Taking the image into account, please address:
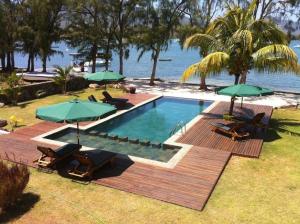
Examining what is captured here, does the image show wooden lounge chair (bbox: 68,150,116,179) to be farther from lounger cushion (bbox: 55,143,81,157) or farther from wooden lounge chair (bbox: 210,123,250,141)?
wooden lounge chair (bbox: 210,123,250,141)

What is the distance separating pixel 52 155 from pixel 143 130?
6609 millimetres

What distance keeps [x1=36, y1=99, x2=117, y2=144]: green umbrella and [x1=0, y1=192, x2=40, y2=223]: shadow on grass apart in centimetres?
251

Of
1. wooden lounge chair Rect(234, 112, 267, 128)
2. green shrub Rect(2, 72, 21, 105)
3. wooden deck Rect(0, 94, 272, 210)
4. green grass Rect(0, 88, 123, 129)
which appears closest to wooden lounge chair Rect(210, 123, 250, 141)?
wooden deck Rect(0, 94, 272, 210)

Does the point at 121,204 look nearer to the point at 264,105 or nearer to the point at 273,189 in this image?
the point at 273,189

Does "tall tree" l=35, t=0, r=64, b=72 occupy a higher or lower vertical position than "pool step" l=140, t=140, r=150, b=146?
higher

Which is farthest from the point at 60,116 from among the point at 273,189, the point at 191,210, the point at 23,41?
the point at 23,41

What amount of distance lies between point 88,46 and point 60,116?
83.5 feet

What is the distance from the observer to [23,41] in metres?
37.2

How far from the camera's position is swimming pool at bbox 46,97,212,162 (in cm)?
1379

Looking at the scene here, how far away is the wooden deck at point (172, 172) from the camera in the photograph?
969 cm

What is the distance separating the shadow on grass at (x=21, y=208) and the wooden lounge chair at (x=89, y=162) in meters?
1.56

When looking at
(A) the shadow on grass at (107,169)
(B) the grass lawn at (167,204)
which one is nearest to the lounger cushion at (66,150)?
(A) the shadow on grass at (107,169)

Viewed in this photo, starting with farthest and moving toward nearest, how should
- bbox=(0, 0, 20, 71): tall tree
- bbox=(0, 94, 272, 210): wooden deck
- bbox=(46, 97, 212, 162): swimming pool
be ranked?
1. bbox=(0, 0, 20, 71): tall tree
2. bbox=(46, 97, 212, 162): swimming pool
3. bbox=(0, 94, 272, 210): wooden deck

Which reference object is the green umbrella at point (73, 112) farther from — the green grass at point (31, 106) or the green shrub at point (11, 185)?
the green grass at point (31, 106)
